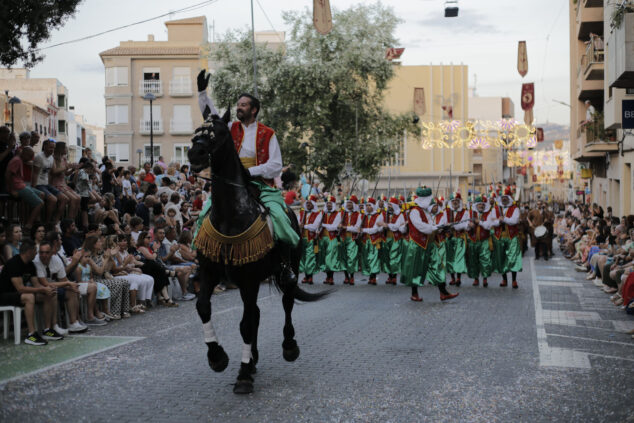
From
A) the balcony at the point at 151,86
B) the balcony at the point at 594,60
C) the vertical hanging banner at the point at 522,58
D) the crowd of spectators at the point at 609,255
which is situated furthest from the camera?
the balcony at the point at 151,86

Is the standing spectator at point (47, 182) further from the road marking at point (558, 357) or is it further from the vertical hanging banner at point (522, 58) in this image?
the vertical hanging banner at point (522, 58)

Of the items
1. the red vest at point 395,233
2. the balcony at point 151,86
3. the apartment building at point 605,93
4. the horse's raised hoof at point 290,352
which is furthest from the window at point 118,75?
the horse's raised hoof at point 290,352

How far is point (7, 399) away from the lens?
702 cm

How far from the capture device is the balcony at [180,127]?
2356 inches

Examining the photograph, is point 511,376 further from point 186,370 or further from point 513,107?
point 513,107

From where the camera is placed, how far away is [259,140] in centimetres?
796

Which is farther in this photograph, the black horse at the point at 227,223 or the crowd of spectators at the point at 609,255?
the crowd of spectators at the point at 609,255

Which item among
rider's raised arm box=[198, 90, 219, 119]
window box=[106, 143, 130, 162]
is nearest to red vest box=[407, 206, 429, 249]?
rider's raised arm box=[198, 90, 219, 119]

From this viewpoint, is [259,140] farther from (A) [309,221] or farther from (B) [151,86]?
(B) [151,86]

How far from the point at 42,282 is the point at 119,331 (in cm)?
133

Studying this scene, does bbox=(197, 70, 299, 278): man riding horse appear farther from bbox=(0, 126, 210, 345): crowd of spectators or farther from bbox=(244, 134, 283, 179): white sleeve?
bbox=(0, 126, 210, 345): crowd of spectators

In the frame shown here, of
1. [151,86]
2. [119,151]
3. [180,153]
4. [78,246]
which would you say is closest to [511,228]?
[78,246]

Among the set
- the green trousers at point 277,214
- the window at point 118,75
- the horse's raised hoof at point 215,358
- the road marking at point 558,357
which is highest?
the window at point 118,75

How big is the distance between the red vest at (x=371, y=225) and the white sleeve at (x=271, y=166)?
1113 cm
